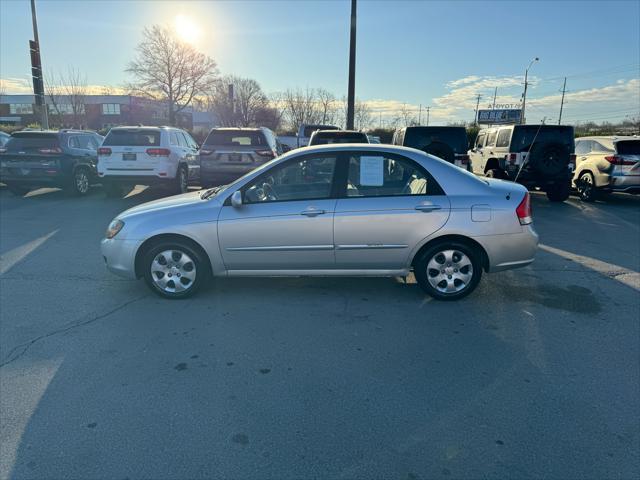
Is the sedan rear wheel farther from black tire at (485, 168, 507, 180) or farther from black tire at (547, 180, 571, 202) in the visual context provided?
black tire at (485, 168, 507, 180)

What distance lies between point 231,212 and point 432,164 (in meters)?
2.17

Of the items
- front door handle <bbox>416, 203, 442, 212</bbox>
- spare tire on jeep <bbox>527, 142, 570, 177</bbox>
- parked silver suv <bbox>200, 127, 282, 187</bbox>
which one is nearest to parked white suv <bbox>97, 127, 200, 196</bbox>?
parked silver suv <bbox>200, 127, 282, 187</bbox>

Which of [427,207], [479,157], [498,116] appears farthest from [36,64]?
[498,116]

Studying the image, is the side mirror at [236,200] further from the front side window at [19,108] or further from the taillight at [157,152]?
the front side window at [19,108]

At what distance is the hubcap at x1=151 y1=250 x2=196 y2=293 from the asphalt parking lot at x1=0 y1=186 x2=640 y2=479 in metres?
0.19

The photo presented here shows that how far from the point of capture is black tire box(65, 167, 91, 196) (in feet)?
39.5

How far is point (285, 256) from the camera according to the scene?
4770mm

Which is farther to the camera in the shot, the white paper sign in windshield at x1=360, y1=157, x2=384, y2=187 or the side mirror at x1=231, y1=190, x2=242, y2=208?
the white paper sign in windshield at x1=360, y1=157, x2=384, y2=187

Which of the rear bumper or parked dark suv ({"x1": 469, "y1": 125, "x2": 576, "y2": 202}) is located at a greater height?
parked dark suv ({"x1": 469, "y1": 125, "x2": 576, "y2": 202})

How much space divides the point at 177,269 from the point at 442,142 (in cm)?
748

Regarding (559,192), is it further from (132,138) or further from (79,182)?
(79,182)

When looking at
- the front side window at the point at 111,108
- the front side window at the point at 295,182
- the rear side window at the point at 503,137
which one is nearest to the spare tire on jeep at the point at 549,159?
the rear side window at the point at 503,137

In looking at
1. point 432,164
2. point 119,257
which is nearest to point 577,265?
point 432,164

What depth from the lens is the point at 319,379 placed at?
3326 mm
